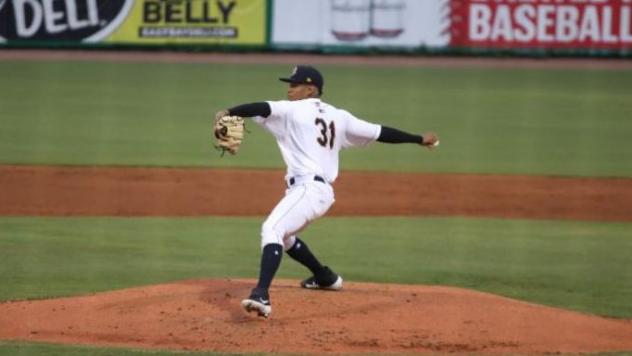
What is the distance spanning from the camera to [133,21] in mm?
24875

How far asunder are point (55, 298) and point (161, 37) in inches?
654

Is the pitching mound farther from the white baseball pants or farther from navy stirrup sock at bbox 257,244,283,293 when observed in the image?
the white baseball pants

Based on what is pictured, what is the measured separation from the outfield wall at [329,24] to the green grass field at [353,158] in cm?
57

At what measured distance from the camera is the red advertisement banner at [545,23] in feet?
81.6

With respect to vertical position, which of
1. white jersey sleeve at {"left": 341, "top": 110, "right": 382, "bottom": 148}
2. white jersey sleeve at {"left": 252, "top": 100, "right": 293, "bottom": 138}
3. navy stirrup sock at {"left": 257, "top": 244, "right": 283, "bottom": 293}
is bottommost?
navy stirrup sock at {"left": 257, "top": 244, "right": 283, "bottom": 293}

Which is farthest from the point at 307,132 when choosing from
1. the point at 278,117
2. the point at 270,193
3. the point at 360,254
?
the point at 270,193

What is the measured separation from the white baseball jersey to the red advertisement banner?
1713 centimetres

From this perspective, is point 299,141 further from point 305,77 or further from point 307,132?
point 305,77

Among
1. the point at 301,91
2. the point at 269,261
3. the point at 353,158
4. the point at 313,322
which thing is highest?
the point at 301,91

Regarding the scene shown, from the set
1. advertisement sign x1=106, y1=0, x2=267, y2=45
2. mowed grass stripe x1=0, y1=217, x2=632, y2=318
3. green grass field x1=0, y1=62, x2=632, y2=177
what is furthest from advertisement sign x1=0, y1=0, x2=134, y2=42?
mowed grass stripe x1=0, y1=217, x2=632, y2=318

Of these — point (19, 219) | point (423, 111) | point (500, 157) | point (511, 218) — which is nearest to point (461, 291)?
point (511, 218)

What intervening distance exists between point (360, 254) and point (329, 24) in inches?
554

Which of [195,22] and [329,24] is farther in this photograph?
[329,24]

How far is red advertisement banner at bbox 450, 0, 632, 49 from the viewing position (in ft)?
81.6
